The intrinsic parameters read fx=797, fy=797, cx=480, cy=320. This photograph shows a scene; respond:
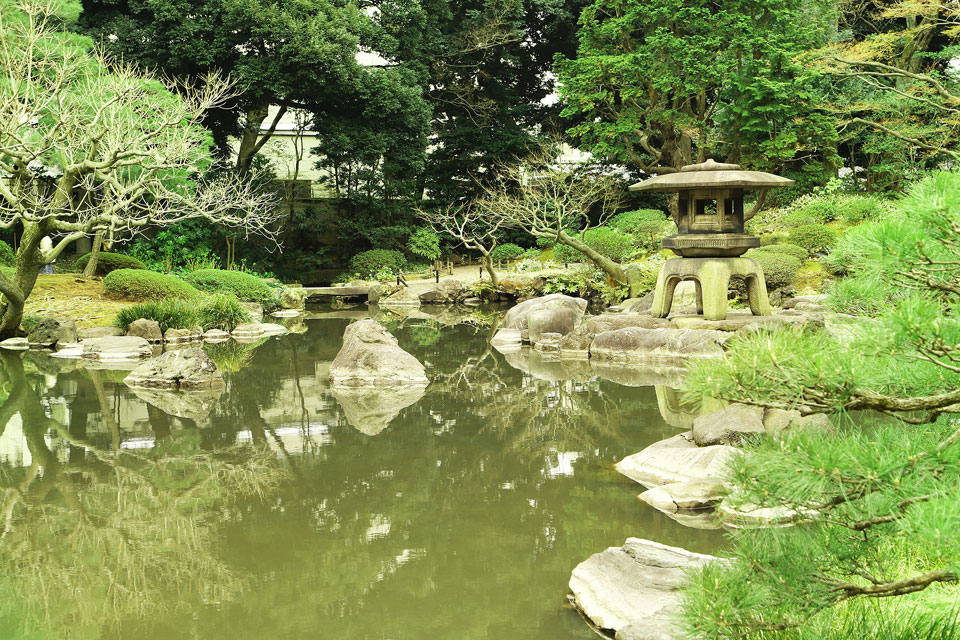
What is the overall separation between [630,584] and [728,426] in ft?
8.12

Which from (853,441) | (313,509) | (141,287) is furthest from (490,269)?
(853,441)

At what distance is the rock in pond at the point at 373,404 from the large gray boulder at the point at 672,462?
241 centimetres

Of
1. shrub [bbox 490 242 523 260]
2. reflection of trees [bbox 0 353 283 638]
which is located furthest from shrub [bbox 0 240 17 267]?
shrub [bbox 490 242 523 260]

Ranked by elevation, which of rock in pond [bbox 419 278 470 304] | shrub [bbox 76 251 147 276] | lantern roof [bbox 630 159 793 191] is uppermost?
lantern roof [bbox 630 159 793 191]

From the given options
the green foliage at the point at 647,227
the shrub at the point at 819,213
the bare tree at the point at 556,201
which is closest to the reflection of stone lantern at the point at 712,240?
the bare tree at the point at 556,201

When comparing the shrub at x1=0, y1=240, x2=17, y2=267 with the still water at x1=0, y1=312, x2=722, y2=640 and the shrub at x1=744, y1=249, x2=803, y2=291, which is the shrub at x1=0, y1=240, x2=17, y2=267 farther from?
the shrub at x1=744, y1=249, x2=803, y2=291

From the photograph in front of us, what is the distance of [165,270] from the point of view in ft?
64.5

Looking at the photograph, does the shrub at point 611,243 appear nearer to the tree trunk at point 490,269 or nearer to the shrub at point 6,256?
the tree trunk at point 490,269

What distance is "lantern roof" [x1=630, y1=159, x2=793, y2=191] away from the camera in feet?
38.5

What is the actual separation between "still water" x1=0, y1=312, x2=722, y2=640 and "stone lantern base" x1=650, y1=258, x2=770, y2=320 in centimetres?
340

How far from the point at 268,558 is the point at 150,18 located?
20.6 meters

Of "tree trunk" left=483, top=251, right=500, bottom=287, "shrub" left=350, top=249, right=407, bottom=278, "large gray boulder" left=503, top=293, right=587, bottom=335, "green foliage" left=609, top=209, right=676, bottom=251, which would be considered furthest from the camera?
"shrub" left=350, top=249, right=407, bottom=278

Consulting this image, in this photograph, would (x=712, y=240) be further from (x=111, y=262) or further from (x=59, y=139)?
(x=111, y=262)

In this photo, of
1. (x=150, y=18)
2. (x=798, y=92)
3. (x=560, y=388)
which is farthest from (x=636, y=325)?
(x=150, y=18)
